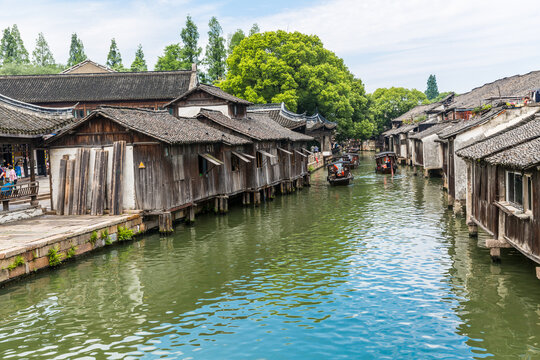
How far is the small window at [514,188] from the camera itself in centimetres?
1327

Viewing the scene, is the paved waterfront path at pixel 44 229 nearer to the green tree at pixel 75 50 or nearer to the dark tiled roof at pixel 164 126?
the dark tiled roof at pixel 164 126

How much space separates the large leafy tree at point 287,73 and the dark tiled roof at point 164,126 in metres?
28.6

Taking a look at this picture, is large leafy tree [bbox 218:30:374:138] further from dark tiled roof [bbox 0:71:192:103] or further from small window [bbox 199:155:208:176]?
small window [bbox 199:155:208:176]

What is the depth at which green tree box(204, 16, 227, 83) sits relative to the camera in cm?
7425

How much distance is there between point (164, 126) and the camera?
23109 millimetres

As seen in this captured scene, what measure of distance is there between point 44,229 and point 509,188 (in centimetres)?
1523

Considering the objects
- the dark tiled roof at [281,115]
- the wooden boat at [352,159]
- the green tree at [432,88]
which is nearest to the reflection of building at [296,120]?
the dark tiled roof at [281,115]

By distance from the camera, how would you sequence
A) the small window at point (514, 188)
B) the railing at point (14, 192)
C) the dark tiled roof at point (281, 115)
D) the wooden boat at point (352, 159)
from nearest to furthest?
1. the small window at point (514, 188)
2. the railing at point (14, 192)
3. the dark tiled roof at point (281, 115)
4. the wooden boat at point (352, 159)

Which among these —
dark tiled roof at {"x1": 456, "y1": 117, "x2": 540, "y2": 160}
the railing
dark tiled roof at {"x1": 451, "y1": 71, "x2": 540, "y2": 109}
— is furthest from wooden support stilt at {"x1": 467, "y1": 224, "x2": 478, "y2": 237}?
dark tiled roof at {"x1": 451, "y1": 71, "x2": 540, "y2": 109}

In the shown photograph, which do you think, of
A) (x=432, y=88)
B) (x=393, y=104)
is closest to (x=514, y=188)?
(x=393, y=104)

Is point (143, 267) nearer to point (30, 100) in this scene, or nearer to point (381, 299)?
point (381, 299)

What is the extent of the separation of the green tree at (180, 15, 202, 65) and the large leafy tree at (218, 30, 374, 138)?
50.7ft

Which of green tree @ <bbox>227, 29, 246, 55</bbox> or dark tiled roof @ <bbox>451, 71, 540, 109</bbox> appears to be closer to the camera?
dark tiled roof @ <bbox>451, 71, 540, 109</bbox>

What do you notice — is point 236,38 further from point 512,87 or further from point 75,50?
point 512,87
